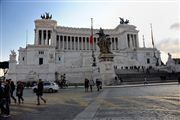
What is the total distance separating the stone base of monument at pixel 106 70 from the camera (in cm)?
3378

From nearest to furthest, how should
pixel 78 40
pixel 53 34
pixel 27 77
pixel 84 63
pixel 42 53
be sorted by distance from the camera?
pixel 27 77
pixel 84 63
pixel 42 53
pixel 53 34
pixel 78 40

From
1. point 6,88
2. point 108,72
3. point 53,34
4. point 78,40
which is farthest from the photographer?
point 78,40

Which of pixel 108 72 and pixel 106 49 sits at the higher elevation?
pixel 106 49

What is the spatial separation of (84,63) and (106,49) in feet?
109

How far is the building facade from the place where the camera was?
48.3 m

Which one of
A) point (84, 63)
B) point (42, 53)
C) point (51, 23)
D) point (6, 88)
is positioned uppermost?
point (51, 23)

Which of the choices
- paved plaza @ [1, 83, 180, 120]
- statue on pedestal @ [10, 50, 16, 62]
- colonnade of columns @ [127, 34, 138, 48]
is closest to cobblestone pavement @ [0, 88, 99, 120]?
paved plaza @ [1, 83, 180, 120]

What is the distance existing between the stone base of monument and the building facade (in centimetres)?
1251

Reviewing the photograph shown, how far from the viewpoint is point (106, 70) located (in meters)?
33.9

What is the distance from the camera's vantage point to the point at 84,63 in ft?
223

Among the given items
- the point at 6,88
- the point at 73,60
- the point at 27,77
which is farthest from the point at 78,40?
the point at 6,88

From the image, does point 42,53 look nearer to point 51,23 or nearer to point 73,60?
point 73,60

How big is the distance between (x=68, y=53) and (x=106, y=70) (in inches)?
2159

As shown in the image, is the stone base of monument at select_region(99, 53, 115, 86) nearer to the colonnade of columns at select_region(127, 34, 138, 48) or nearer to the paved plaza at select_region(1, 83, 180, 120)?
the paved plaza at select_region(1, 83, 180, 120)
